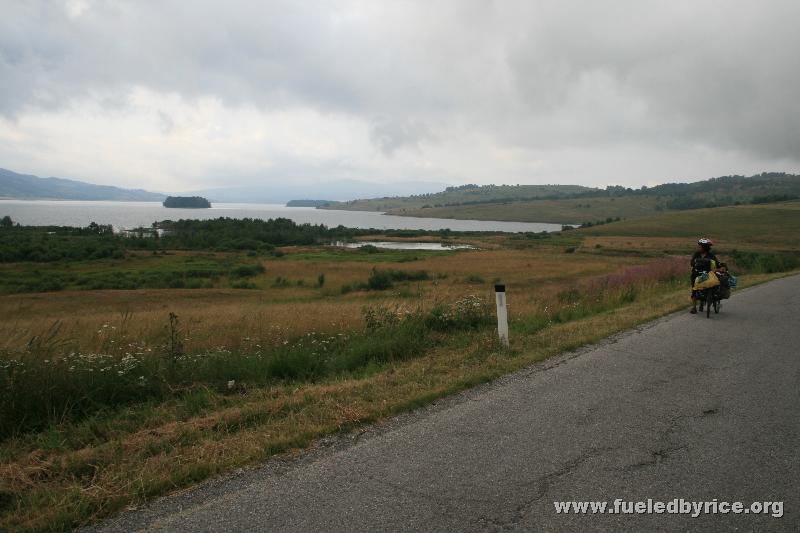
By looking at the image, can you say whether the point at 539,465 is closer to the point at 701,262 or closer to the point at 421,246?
the point at 701,262

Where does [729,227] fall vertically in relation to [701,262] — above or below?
below

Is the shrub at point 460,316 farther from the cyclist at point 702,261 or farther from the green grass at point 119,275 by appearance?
the green grass at point 119,275

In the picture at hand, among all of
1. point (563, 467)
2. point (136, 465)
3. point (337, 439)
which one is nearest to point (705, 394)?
point (563, 467)

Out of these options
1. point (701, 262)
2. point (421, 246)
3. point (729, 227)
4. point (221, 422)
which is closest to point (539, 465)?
point (221, 422)

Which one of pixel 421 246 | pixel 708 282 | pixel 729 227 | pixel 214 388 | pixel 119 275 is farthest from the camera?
pixel 421 246

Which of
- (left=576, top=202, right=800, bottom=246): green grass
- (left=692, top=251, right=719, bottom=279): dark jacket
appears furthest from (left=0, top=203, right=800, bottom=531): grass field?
(left=576, top=202, right=800, bottom=246): green grass

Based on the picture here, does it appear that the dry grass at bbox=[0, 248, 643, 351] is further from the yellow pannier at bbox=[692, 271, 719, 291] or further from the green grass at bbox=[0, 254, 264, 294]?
the green grass at bbox=[0, 254, 264, 294]

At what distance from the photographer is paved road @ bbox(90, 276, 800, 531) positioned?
131 inches

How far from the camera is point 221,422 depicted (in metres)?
A: 5.09

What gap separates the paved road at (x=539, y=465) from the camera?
3.32m

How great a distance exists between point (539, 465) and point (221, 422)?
3.15 m

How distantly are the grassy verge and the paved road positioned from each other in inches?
11.6

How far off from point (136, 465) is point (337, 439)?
5.59ft

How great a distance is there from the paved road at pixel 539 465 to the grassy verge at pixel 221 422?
0.29 meters
